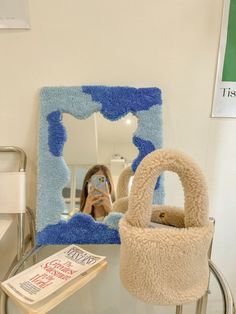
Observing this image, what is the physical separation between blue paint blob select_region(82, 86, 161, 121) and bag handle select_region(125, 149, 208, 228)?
29cm

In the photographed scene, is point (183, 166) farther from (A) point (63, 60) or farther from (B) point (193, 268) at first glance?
(A) point (63, 60)

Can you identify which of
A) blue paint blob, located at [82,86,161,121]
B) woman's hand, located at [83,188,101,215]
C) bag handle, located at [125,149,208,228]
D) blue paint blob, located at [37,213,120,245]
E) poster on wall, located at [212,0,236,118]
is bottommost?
blue paint blob, located at [37,213,120,245]

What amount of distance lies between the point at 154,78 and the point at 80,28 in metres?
0.24

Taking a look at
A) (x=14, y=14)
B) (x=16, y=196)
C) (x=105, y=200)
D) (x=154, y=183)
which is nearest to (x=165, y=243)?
(x=154, y=183)

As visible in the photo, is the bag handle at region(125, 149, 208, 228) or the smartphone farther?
the smartphone

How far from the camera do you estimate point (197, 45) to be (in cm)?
76

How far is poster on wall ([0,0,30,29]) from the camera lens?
709 mm

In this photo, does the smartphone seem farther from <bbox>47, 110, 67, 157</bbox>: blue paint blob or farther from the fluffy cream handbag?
the fluffy cream handbag

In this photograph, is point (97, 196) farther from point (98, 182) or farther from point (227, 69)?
point (227, 69)

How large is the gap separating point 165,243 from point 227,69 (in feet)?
1.84

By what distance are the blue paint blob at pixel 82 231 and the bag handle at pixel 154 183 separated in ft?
0.88

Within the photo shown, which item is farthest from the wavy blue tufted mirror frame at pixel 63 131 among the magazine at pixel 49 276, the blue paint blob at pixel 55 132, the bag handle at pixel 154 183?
the bag handle at pixel 154 183

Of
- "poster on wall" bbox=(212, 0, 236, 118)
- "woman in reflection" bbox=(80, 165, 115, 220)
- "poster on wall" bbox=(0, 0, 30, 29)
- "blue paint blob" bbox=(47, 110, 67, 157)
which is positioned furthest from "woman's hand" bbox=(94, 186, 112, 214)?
"poster on wall" bbox=(0, 0, 30, 29)

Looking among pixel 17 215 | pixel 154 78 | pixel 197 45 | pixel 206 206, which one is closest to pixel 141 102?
Answer: pixel 154 78
